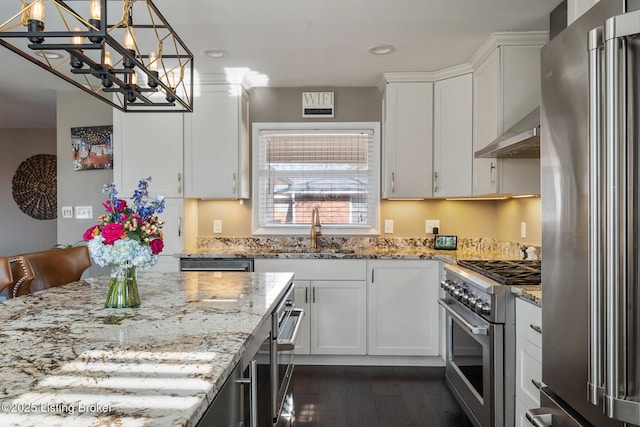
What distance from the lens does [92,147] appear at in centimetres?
406

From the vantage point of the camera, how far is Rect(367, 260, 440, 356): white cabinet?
3324 millimetres

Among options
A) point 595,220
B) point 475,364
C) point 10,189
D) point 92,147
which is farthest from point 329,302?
point 10,189

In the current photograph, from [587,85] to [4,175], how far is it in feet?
23.0

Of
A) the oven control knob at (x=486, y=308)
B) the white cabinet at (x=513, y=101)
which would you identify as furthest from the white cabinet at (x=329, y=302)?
the oven control knob at (x=486, y=308)

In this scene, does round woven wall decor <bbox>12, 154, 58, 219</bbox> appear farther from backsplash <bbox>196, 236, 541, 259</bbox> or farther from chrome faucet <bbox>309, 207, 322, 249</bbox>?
chrome faucet <bbox>309, 207, 322, 249</bbox>

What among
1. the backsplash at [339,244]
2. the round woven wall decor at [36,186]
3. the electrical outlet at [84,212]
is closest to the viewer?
the backsplash at [339,244]

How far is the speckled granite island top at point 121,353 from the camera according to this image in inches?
29.1

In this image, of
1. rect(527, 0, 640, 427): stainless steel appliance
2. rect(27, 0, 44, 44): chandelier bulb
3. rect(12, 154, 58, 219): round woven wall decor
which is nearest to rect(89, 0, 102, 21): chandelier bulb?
rect(27, 0, 44, 44): chandelier bulb

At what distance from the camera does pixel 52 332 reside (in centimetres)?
124

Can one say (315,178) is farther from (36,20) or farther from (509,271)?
A: (36,20)

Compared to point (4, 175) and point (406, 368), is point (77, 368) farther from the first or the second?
point (4, 175)

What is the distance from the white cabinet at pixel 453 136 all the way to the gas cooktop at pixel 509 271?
Result: 0.81 meters

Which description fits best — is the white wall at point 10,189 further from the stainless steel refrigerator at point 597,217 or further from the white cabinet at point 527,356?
the stainless steel refrigerator at point 597,217

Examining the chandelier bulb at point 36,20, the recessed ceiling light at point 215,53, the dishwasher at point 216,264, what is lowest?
the dishwasher at point 216,264
